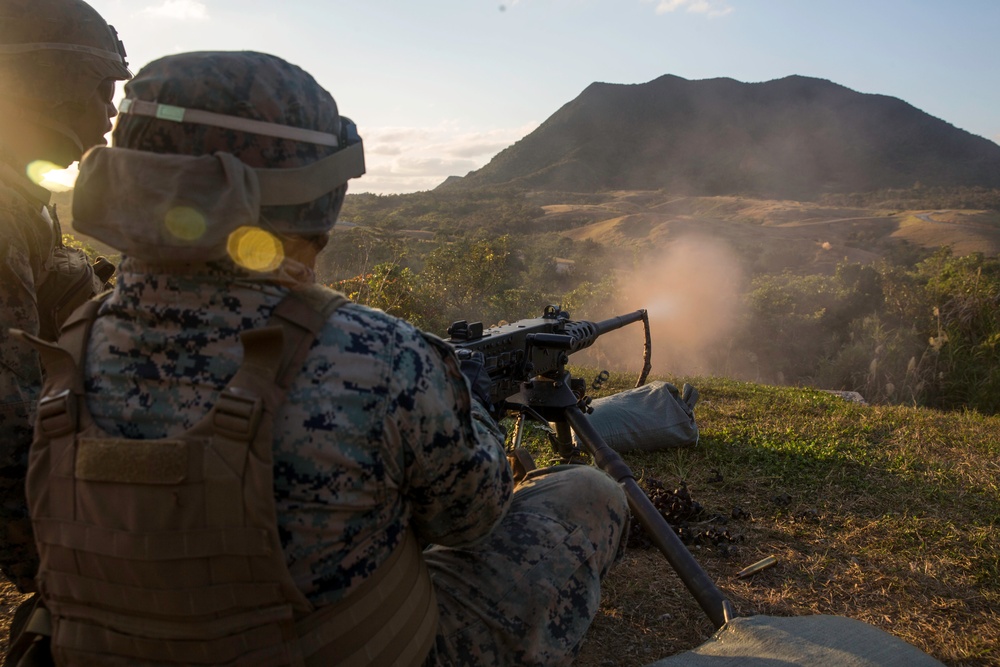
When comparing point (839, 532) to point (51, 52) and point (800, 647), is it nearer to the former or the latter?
point (800, 647)

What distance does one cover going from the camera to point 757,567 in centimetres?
319

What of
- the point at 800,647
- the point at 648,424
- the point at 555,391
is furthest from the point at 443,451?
the point at 648,424

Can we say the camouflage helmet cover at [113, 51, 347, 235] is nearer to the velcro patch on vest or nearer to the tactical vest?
the tactical vest

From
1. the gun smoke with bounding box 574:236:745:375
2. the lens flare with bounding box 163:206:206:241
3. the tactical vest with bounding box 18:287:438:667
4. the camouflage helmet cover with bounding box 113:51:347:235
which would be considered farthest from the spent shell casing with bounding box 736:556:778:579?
the gun smoke with bounding box 574:236:745:375

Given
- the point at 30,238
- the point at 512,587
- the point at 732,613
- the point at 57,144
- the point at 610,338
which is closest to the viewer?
the point at 512,587

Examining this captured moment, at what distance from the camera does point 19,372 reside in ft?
6.57

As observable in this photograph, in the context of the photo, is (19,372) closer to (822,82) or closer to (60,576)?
(60,576)

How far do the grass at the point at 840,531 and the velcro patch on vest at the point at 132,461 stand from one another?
6.46 feet

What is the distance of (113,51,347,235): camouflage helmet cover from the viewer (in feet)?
4.65

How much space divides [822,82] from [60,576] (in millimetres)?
101315

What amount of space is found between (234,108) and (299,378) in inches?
23.2

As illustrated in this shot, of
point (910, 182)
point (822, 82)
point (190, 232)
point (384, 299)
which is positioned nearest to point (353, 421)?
point (190, 232)

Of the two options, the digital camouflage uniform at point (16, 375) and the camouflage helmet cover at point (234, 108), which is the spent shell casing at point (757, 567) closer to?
the camouflage helmet cover at point (234, 108)

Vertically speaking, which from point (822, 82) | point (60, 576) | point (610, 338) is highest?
point (822, 82)
